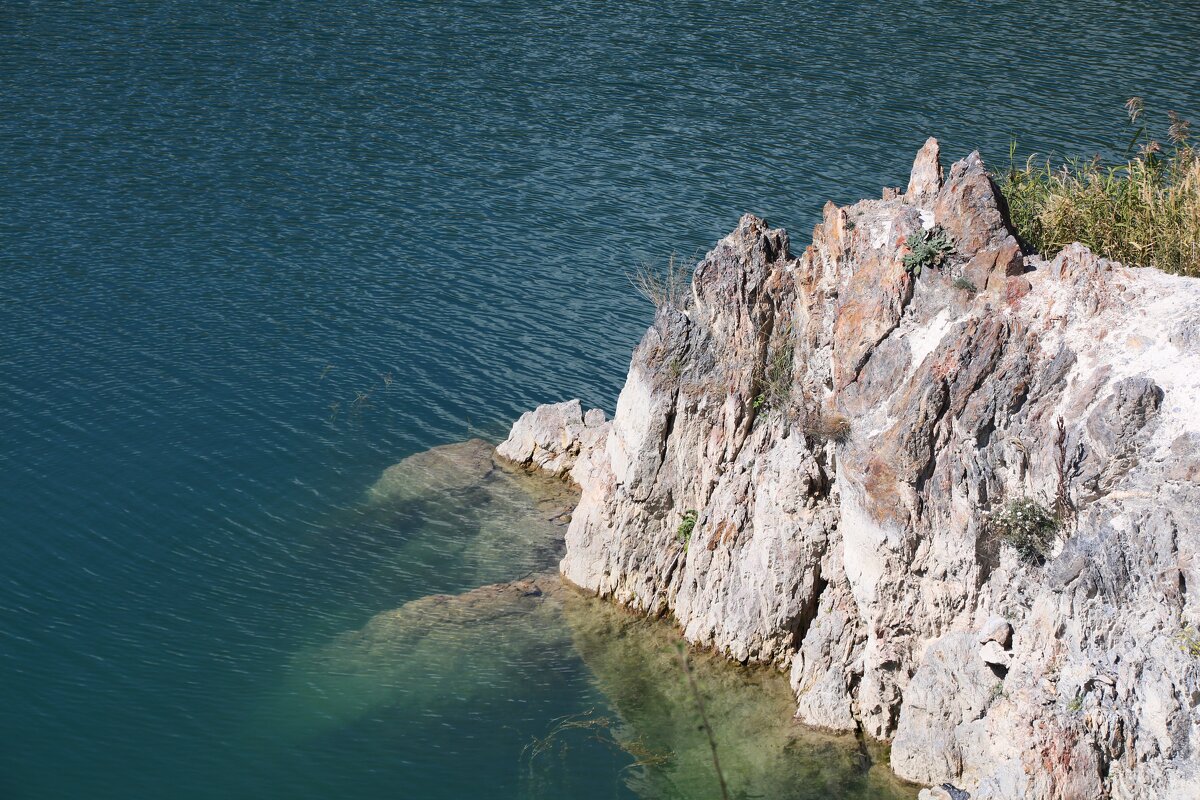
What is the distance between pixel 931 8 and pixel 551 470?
40.2 metres

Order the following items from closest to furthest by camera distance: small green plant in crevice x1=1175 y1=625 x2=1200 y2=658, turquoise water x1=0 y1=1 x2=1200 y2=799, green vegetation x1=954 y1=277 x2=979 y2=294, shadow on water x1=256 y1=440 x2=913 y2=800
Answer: small green plant in crevice x1=1175 y1=625 x2=1200 y2=658
green vegetation x1=954 y1=277 x2=979 y2=294
shadow on water x1=256 y1=440 x2=913 y2=800
turquoise water x1=0 y1=1 x2=1200 y2=799

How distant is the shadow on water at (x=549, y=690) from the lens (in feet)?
62.1

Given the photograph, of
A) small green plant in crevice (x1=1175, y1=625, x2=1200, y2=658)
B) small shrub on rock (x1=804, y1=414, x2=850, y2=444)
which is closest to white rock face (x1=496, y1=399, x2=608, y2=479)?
small shrub on rock (x1=804, y1=414, x2=850, y2=444)

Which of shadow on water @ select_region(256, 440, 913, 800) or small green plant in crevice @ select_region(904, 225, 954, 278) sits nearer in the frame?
small green plant in crevice @ select_region(904, 225, 954, 278)

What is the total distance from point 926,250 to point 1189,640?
22.4ft

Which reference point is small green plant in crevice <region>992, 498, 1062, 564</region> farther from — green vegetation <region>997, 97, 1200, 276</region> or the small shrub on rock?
green vegetation <region>997, 97, 1200, 276</region>

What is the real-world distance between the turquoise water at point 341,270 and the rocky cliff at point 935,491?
251 cm

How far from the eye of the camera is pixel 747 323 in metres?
22.2

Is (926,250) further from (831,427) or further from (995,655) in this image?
(995,655)

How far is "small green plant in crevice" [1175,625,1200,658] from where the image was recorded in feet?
48.3

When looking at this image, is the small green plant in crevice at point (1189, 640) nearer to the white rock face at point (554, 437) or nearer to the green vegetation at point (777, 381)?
the green vegetation at point (777, 381)

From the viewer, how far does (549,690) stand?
20844mm

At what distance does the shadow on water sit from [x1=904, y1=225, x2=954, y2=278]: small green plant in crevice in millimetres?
7481

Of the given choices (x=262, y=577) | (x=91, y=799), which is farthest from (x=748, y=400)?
(x=91, y=799)
